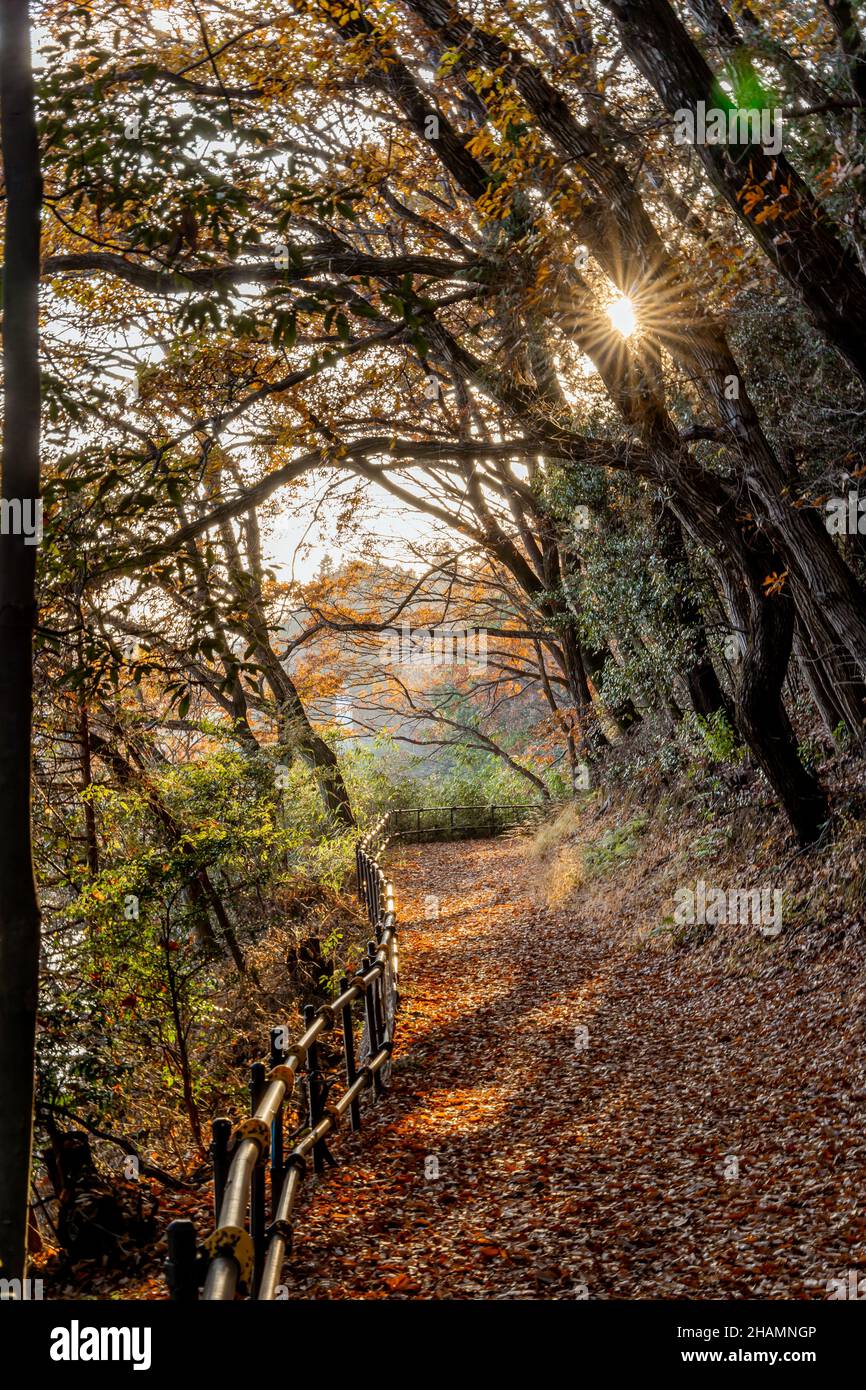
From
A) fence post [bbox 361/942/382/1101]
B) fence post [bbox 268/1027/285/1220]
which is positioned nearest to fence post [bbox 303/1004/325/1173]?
fence post [bbox 268/1027/285/1220]

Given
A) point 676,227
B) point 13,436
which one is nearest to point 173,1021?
point 13,436

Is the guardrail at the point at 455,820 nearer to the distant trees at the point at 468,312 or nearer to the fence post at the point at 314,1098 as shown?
the distant trees at the point at 468,312

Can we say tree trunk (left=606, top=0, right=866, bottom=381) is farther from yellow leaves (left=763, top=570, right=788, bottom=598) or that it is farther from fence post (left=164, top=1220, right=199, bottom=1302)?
fence post (left=164, top=1220, right=199, bottom=1302)

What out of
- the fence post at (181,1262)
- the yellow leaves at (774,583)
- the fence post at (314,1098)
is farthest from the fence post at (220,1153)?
the yellow leaves at (774,583)

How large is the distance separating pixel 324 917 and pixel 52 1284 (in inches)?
334

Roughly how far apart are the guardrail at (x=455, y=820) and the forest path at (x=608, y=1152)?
18.9 metres

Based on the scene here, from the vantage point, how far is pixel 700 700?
43.5 ft

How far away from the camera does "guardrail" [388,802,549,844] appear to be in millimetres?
30516

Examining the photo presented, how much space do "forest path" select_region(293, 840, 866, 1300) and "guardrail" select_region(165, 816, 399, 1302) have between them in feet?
1.31

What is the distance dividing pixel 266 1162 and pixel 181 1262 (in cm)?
275

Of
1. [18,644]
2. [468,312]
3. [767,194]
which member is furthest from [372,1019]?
[468,312]

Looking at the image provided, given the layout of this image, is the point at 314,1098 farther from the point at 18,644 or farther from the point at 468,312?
the point at 468,312

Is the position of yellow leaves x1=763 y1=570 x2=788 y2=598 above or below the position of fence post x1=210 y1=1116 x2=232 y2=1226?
above

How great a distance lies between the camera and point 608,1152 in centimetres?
652
